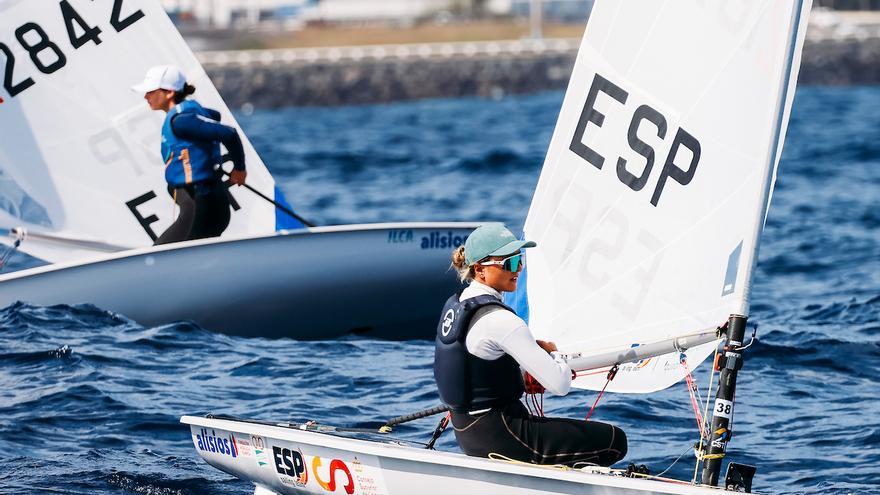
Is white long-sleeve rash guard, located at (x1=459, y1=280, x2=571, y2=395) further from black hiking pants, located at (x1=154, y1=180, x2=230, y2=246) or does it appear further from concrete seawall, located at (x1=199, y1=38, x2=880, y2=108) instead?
concrete seawall, located at (x1=199, y1=38, x2=880, y2=108)

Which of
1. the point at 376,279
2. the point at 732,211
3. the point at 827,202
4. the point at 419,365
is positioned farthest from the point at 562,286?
the point at 827,202

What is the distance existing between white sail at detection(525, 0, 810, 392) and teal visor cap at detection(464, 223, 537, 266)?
0.71 metres

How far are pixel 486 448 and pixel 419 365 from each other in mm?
3205

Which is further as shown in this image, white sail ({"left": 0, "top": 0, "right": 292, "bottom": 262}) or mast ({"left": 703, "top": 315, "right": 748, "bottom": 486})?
white sail ({"left": 0, "top": 0, "right": 292, "bottom": 262})

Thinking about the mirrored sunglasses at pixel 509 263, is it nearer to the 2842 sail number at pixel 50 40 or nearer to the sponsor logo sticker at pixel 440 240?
the sponsor logo sticker at pixel 440 240

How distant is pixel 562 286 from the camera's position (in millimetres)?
5355

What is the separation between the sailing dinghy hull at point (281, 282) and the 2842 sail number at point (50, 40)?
1906 mm

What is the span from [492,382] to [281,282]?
3.76m

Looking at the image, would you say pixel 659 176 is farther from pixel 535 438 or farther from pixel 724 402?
pixel 535 438

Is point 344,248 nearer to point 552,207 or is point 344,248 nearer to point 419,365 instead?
point 419,365

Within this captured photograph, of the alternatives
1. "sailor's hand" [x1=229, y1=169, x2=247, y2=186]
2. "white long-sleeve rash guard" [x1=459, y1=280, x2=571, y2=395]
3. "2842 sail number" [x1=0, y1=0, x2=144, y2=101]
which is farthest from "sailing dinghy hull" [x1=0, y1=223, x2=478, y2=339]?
"white long-sleeve rash guard" [x1=459, y1=280, x2=571, y2=395]

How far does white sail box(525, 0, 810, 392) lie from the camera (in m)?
4.71

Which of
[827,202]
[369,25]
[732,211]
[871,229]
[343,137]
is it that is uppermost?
[369,25]

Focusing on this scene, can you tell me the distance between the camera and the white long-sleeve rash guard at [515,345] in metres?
4.42
